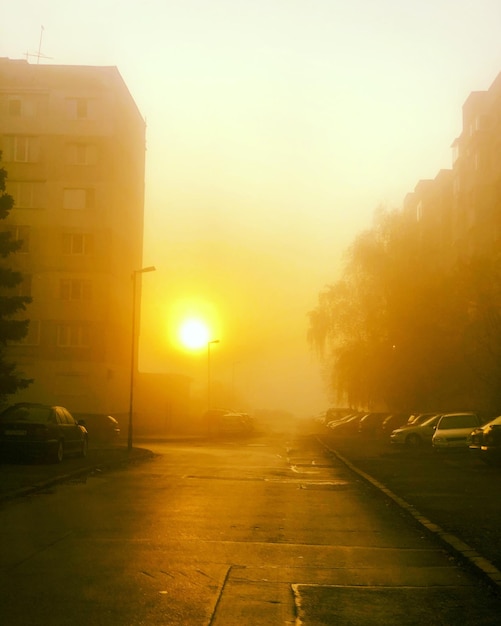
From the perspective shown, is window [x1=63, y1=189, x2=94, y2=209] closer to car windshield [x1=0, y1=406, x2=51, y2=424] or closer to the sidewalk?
the sidewalk

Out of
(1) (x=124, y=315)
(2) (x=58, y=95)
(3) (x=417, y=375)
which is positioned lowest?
(3) (x=417, y=375)

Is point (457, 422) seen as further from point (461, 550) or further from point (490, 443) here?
point (461, 550)

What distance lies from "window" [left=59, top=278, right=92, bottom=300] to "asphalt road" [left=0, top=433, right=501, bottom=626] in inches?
1677

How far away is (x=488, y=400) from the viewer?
139 feet

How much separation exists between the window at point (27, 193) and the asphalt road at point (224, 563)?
45.0m

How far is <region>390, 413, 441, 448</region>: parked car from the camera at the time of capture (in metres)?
38.7

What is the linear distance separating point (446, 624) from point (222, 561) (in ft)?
10.4

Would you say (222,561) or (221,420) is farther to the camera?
(221,420)

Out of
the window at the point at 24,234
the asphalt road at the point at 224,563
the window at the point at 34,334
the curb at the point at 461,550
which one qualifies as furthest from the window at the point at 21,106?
the curb at the point at 461,550

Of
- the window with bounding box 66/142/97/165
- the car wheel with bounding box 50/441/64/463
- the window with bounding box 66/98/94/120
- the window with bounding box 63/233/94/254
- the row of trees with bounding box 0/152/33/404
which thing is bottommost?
the car wheel with bounding box 50/441/64/463

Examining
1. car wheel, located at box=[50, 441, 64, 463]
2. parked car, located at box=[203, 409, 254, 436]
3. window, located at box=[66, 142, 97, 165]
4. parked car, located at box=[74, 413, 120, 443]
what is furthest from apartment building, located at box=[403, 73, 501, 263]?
car wheel, located at box=[50, 441, 64, 463]

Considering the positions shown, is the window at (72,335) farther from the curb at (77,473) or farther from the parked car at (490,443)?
the parked car at (490,443)

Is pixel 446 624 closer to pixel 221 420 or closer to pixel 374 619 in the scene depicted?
pixel 374 619

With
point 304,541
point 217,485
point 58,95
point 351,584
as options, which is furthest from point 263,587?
point 58,95
